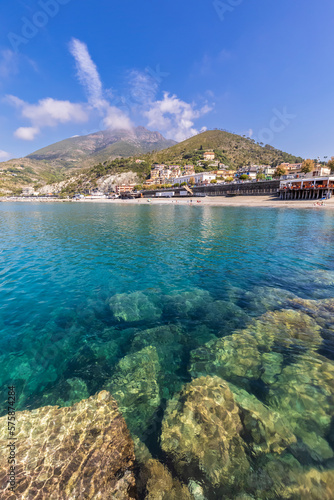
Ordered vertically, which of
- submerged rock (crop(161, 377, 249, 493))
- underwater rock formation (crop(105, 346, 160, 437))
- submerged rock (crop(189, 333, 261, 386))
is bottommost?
underwater rock formation (crop(105, 346, 160, 437))

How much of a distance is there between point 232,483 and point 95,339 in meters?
5.88

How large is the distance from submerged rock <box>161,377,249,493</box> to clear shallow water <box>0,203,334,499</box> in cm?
2

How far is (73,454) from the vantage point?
417cm

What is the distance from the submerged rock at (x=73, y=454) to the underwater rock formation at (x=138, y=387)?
0.91 feet

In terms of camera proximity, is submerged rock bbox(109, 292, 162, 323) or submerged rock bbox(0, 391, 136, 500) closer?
submerged rock bbox(0, 391, 136, 500)

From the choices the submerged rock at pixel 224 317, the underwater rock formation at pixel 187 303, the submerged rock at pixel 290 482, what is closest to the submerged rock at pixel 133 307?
the underwater rock formation at pixel 187 303

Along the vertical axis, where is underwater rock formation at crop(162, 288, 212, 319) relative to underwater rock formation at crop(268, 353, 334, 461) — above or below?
below

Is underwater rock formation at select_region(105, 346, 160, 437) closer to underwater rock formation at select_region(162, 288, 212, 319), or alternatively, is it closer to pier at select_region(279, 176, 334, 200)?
underwater rock formation at select_region(162, 288, 212, 319)

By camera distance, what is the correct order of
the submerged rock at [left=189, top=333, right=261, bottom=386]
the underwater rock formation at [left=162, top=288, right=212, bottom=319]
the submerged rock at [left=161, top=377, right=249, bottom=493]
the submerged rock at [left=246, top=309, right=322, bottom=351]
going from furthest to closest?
the underwater rock formation at [left=162, top=288, right=212, bottom=319], the submerged rock at [left=246, top=309, right=322, bottom=351], the submerged rock at [left=189, top=333, right=261, bottom=386], the submerged rock at [left=161, top=377, right=249, bottom=493]

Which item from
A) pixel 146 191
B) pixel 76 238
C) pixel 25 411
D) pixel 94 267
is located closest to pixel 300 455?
pixel 25 411

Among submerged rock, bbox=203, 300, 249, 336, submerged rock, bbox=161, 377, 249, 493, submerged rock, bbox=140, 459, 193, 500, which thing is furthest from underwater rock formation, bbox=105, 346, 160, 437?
submerged rock, bbox=203, 300, 249, 336

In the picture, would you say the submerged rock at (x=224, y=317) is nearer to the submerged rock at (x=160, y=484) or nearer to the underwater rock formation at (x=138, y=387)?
the underwater rock formation at (x=138, y=387)

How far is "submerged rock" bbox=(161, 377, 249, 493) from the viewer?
3.97 meters

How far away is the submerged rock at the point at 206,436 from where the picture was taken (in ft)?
13.0
